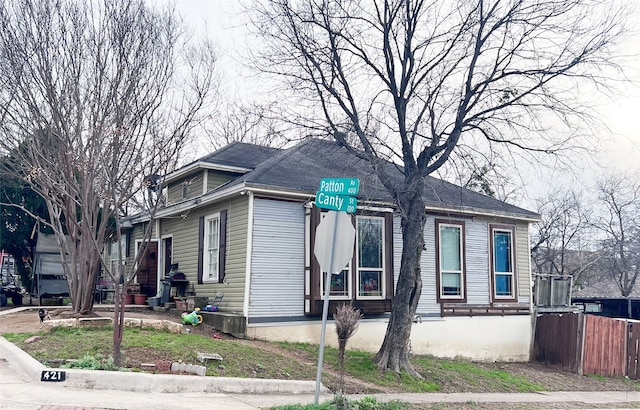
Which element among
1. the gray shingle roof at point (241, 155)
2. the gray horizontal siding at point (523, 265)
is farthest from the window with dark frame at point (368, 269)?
the gray horizontal siding at point (523, 265)

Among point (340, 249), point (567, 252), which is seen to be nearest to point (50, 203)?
point (340, 249)

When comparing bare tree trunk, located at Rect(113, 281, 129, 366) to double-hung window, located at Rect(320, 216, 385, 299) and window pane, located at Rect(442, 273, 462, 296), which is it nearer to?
double-hung window, located at Rect(320, 216, 385, 299)

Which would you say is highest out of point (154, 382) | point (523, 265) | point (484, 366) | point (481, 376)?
point (523, 265)

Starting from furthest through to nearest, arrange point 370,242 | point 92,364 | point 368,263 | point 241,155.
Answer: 1. point 241,155
2. point 370,242
3. point 368,263
4. point 92,364

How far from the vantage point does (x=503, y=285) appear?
19.7 m

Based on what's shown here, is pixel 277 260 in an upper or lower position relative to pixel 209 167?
lower

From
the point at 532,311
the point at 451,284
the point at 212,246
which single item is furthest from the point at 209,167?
the point at 532,311

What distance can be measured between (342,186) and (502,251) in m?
12.8

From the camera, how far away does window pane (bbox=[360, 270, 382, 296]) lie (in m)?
16.2

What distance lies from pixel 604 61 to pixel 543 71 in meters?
1.24

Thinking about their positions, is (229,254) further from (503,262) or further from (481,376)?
(503,262)

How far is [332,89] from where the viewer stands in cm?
1347

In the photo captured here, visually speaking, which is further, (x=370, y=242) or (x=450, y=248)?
(x=450, y=248)

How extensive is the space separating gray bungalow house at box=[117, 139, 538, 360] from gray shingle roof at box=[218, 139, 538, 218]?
0.15 feet
